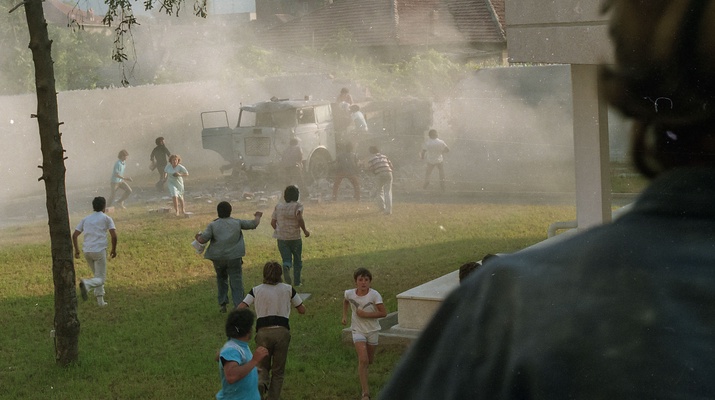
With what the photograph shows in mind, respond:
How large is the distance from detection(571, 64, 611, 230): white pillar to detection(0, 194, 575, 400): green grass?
8.61ft

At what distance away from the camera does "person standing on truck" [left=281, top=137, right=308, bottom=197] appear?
950 inches

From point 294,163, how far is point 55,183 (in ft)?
44.3

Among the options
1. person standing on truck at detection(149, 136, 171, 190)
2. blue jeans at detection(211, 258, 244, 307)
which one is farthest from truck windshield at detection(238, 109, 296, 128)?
blue jeans at detection(211, 258, 244, 307)

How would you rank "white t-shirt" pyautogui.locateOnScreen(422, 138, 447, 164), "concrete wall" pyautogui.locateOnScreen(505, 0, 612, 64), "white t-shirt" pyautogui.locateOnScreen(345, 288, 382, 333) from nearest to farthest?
"white t-shirt" pyautogui.locateOnScreen(345, 288, 382, 333) → "concrete wall" pyautogui.locateOnScreen(505, 0, 612, 64) → "white t-shirt" pyautogui.locateOnScreen(422, 138, 447, 164)

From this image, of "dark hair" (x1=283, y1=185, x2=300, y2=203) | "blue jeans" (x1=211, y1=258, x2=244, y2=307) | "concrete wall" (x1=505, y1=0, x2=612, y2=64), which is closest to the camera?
"concrete wall" (x1=505, y1=0, x2=612, y2=64)

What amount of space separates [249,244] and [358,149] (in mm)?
9983

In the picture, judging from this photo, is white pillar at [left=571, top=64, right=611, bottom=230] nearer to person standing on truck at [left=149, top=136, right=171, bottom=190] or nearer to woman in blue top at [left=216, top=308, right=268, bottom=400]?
woman in blue top at [left=216, top=308, right=268, bottom=400]

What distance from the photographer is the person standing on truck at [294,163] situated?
79.2 ft

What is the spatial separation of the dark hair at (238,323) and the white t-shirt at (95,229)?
6757mm

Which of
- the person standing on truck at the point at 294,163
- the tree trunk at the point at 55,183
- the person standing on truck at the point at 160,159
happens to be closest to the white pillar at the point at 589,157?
the tree trunk at the point at 55,183

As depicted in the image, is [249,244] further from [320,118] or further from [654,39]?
[654,39]

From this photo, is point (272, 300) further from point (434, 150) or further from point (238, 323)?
point (434, 150)

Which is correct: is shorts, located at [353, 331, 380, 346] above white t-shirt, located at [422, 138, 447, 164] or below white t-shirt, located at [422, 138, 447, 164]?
below

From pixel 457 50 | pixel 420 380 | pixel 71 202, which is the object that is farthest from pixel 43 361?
pixel 457 50
